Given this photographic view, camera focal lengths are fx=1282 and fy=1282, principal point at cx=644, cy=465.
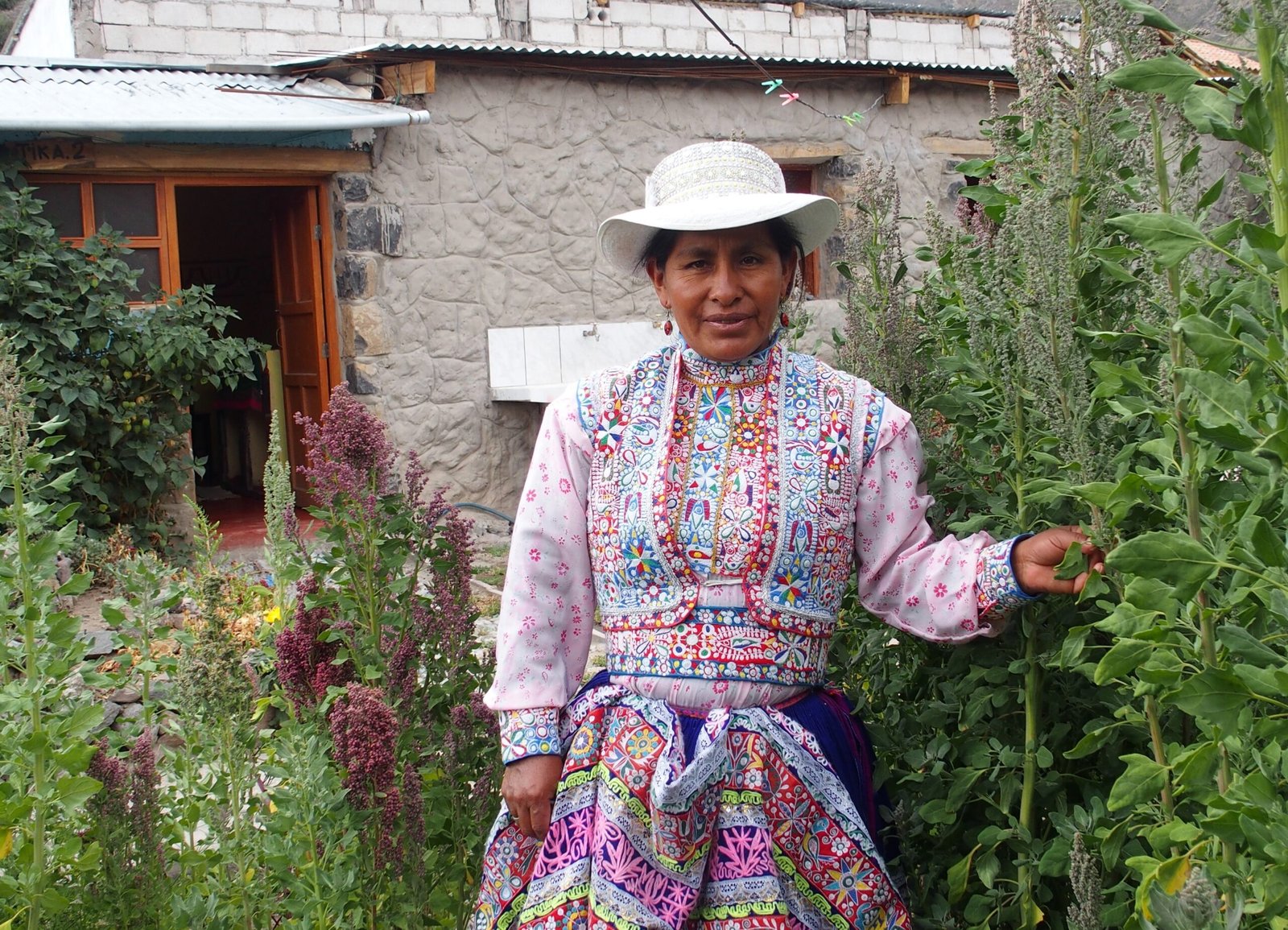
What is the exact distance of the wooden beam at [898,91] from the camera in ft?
30.3

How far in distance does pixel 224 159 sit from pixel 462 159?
1452 mm

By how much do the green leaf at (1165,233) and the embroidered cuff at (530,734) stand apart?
1.26 meters

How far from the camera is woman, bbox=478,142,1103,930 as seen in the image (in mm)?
2023

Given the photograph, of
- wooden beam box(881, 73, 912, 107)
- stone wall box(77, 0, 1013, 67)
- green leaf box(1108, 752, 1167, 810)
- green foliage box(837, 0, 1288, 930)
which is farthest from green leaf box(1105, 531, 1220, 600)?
wooden beam box(881, 73, 912, 107)

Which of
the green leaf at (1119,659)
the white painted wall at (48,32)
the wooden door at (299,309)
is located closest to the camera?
the green leaf at (1119,659)

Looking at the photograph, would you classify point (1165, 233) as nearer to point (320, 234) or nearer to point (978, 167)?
point (978, 167)

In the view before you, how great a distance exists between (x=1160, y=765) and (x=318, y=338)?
715 cm

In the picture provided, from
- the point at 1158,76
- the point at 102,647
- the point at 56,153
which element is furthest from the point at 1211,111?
the point at 56,153

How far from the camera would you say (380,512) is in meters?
2.67

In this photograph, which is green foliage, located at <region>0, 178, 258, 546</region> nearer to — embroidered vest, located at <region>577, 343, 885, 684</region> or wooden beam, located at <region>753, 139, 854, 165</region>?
wooden beam, located at <region>753, 139, 854, 165</region>

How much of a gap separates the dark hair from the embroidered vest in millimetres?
185

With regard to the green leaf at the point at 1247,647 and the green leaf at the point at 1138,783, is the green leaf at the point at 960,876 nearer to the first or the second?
the green leaf at the point at 1138,783

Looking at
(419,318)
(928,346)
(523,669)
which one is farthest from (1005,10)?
(523,669)

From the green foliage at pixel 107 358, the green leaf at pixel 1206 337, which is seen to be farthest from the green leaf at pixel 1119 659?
the green foliage at pixel 107 358
